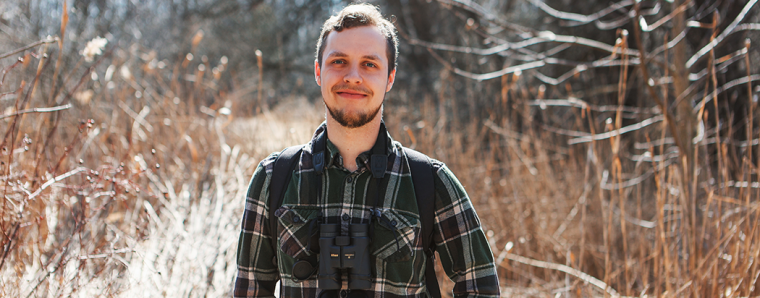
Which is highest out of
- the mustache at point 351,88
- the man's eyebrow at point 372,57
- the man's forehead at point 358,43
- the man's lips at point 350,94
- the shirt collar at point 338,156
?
the man's forehead at point 358,43

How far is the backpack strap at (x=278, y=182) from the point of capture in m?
1.29

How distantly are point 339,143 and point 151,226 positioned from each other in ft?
5.97

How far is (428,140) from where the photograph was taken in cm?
371

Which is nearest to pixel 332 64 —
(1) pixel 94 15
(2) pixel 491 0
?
(1) pixel 94 15

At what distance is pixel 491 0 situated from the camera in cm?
674

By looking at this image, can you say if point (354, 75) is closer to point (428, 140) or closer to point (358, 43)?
point (358, 43)

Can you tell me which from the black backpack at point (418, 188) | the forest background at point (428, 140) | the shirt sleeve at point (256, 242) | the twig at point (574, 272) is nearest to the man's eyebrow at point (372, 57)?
the black backpack at point (418, 188)

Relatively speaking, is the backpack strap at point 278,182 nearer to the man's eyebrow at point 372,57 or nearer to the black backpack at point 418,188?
the black backpack at point 418,188

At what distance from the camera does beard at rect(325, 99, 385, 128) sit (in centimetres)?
125

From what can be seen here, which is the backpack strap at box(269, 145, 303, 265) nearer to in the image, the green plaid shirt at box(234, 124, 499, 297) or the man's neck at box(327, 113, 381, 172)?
the green plaid shirt at box(234, 124, 499, 297)

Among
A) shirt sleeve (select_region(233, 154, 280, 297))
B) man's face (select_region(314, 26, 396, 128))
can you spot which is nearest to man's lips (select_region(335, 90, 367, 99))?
man's face (select_region(314, 26, 396, 128))

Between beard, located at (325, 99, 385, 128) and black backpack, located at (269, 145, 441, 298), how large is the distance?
156 mm

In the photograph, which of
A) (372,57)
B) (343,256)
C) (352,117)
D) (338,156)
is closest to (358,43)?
(372,57)

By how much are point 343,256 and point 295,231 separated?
0.47 feet
